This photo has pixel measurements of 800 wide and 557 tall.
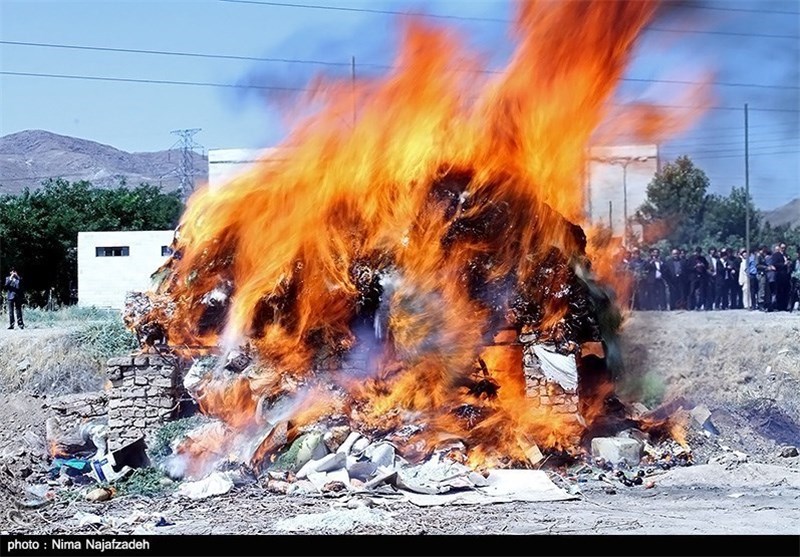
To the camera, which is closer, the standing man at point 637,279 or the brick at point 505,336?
the brick at point 505,336

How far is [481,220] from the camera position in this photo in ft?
21.0

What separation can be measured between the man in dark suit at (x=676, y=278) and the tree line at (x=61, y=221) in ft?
16.0

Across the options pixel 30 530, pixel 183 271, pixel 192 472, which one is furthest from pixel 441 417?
pixel 30 530

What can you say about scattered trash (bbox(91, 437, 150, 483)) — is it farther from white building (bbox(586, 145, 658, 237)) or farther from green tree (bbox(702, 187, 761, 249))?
green tree (bbox(702, 187, 761, 249))

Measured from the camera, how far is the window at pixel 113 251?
5828 mm

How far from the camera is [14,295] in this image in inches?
224

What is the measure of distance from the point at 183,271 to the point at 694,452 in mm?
4157

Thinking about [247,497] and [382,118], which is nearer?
[247,497]

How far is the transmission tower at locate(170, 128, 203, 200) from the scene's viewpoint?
589 centimetres

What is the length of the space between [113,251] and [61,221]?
0.42m

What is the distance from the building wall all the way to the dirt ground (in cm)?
80

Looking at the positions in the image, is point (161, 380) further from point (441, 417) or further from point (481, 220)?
point (481, 220)

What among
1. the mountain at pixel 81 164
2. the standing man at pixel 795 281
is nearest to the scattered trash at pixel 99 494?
the mountain at pixel 81 164

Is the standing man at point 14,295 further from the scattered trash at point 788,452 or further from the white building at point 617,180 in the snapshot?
the scattered trash at point 788,452
